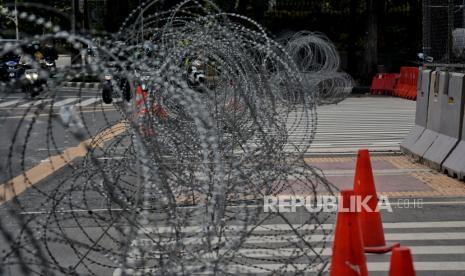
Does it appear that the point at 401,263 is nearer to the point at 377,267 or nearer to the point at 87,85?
the point at 377,267

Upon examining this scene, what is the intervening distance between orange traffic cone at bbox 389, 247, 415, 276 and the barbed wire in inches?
23.5

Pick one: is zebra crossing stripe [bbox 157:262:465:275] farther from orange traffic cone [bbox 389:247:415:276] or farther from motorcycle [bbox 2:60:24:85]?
motorcycle [bbox 2:60:24:85]

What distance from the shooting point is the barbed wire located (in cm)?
457

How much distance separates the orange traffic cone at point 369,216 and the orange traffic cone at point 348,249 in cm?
166

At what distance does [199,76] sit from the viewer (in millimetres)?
10641

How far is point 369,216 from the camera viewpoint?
756cm

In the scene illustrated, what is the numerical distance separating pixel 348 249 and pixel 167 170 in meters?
2.30

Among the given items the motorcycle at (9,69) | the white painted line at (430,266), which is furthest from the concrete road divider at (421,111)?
the motorcycle at (9,69)

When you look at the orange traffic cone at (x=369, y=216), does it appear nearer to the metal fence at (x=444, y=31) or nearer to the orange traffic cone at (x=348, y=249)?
the orange traffic cone at (x=348, y=249)

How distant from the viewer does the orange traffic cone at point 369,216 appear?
7.56 meters

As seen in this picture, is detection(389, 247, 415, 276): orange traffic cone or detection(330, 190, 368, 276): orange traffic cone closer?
detection(389, 247, 415, 276): orange traffic cone

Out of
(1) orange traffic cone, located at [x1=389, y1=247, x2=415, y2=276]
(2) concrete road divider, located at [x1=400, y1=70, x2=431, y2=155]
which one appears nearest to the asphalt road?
(1) orange traffic cone, located at [x1=389, y1=247, x2=415, y2=276]

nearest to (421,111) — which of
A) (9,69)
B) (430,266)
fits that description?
(430,266)

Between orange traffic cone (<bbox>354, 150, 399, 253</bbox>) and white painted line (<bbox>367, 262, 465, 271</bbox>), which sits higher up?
orange traffic cone (<bbox>354, 150, 399, 253</bbox>)
